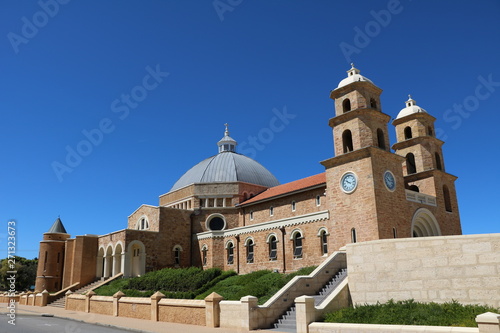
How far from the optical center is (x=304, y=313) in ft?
47.5

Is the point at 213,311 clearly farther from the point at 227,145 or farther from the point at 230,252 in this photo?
the point at 227,145

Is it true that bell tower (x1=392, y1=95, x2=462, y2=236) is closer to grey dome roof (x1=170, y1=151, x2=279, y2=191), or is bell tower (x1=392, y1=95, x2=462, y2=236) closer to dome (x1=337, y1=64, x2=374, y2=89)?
dome (x1=337, y1=64, x2=374, y2=89)

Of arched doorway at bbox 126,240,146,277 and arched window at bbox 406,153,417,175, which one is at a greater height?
arched window at bbox 406,153,417,175

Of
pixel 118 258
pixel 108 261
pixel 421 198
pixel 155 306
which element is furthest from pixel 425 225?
pixel 108 261

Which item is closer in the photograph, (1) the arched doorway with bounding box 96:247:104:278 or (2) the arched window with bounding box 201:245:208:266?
(2) the arched window with bounding box 201:245:208:266

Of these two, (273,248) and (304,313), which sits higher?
(273,248)

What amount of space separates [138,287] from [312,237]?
46.6ft

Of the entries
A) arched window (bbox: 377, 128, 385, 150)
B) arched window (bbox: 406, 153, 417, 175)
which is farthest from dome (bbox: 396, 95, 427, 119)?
arched window (bbox: 377, 128, 385, 150)

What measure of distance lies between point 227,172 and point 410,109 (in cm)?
1993

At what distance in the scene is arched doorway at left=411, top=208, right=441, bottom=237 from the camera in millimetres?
28100

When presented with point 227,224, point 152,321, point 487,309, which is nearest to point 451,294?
point 487,309

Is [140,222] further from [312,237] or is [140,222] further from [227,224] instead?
[312,237]

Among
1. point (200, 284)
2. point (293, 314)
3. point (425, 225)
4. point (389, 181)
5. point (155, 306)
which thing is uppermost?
point (389, 181)

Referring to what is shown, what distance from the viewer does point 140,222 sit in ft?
142
